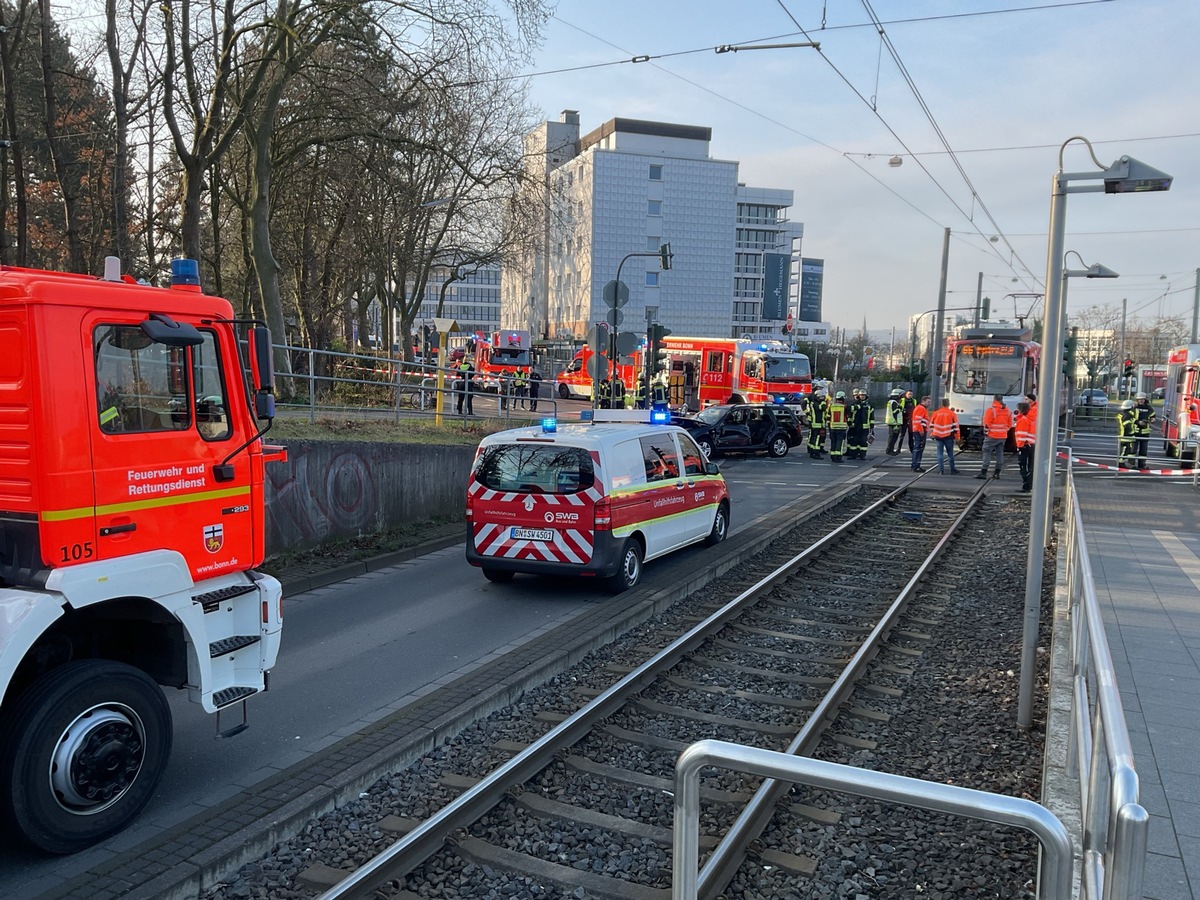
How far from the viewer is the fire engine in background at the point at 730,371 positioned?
31.5 m

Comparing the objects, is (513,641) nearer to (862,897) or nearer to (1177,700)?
(862,897)

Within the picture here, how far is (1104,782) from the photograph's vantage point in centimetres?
296

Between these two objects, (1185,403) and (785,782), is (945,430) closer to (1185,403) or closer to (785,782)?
(1185,403)

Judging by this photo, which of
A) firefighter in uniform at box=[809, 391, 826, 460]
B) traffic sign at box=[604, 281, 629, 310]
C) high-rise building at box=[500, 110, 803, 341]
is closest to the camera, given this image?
traffic sign at box=[604, 281, 629, 310]

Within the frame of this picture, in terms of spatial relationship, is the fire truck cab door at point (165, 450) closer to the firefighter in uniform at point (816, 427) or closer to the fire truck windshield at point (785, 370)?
the firefighter in uniform at point (816, 427)

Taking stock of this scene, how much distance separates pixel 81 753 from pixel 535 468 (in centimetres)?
565

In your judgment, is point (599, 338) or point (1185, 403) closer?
point (599, 338)

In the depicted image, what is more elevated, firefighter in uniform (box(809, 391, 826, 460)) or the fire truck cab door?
the fire truck cab door

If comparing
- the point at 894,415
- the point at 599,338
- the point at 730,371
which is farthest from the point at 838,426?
the point at 599,338

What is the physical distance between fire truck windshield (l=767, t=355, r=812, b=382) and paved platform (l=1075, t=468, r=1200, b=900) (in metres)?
15.8

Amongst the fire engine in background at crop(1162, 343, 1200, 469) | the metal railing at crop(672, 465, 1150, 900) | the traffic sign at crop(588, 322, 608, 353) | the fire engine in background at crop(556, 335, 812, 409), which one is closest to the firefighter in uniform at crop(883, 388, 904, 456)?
the fire engine in background at crop(556, 335, 812, 409)

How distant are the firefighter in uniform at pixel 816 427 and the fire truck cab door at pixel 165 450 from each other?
22044 mm

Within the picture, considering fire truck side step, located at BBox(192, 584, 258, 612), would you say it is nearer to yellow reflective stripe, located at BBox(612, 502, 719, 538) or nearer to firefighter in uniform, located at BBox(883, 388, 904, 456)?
yellow reflective stripe, located at BBox(612, 502, 719, 538)

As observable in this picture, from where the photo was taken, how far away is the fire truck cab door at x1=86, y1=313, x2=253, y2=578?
488 centimetres
